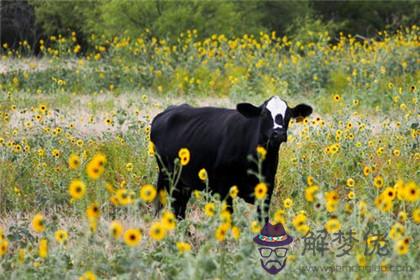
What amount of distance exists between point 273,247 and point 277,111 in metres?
1.19

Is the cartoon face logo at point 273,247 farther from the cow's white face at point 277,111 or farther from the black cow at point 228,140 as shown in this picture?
the cow's white face at point 277,111

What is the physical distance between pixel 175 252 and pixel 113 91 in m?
11.0

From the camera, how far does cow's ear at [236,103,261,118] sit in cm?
562

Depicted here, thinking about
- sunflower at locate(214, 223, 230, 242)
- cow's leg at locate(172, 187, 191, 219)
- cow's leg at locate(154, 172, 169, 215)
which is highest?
sunflower at locate(214, 223, 230, 242)

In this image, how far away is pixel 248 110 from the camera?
566 cm

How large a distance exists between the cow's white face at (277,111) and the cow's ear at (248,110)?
6.4 inches

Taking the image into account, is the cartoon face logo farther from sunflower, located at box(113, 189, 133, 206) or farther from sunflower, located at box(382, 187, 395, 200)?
sunflower, located at box(113, 189, 133, 206)

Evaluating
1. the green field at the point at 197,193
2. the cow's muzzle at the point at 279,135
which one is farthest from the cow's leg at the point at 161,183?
the cow's muzzle at the point at 279,135

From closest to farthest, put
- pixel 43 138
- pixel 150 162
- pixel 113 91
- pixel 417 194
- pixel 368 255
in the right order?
pixel 417 194
pixel 368 255
pixel 150 162
pixel 43 138
pixel 113 91

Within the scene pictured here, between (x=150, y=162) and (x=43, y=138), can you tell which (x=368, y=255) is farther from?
(x=43, y=138)

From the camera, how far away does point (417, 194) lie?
3641 millimetres

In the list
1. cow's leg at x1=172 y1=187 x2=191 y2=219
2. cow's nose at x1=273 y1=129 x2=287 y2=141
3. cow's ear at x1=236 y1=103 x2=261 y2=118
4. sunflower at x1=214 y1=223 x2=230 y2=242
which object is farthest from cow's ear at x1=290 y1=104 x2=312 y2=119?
sunflower at x1=214 y1=223 x2=230 y2=242

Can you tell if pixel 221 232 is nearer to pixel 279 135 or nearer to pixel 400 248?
pixel 400 248

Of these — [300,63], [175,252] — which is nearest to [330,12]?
[300,63]
